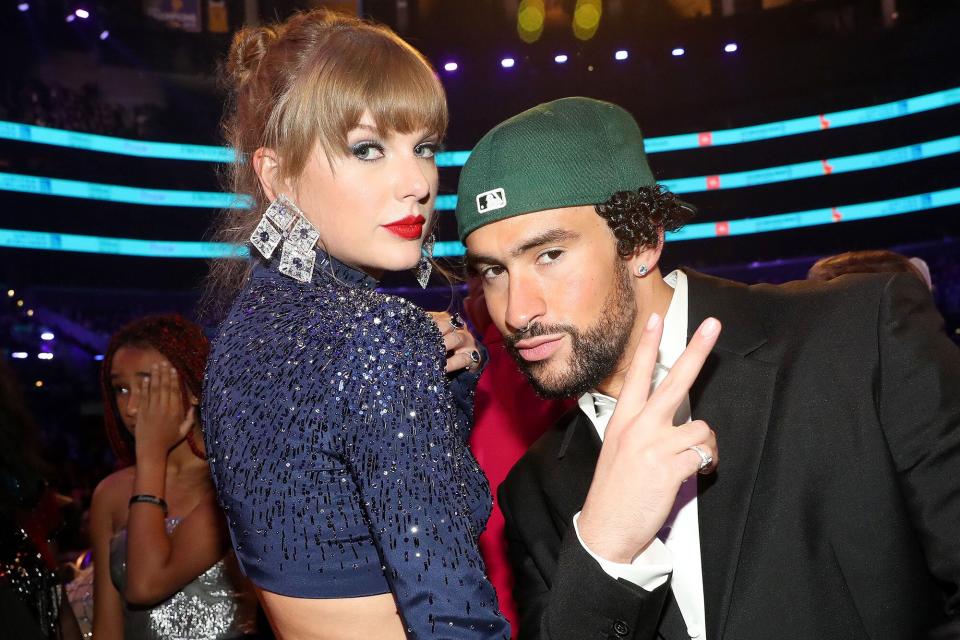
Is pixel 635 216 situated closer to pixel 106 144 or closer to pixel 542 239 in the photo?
pixel 542 239

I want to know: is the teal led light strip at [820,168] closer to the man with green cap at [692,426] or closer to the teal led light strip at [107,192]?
the teal led light strip at [107,192]

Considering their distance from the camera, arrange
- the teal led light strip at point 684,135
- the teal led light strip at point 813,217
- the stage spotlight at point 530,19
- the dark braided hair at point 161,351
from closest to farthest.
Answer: the dark braided hair at point 161,351
the stage spotlight at point 530,19
the teal led light strip at point 684,135
the teal led light strip at point 813,217

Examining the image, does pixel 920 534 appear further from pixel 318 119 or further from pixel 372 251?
pixel 318 119

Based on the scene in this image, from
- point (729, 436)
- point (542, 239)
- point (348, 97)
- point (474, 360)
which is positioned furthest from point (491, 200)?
point (729, 436)

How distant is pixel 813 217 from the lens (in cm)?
1420

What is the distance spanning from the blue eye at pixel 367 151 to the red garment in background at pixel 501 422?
1530 mm

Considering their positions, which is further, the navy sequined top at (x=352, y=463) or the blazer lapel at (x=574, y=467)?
the blazer lapel at (x=574, y=467)

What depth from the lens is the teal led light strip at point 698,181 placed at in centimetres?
1291

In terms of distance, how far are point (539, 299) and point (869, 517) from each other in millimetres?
896

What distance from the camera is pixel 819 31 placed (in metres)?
12.9

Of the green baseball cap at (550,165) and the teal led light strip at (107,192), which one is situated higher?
the green baseball cap at (550,165)

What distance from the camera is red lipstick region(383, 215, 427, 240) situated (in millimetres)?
1751

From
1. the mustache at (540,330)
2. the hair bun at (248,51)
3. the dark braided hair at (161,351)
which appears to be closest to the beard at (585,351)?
the mustache at (540,330)

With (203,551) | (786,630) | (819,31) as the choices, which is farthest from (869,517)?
(819,31)
